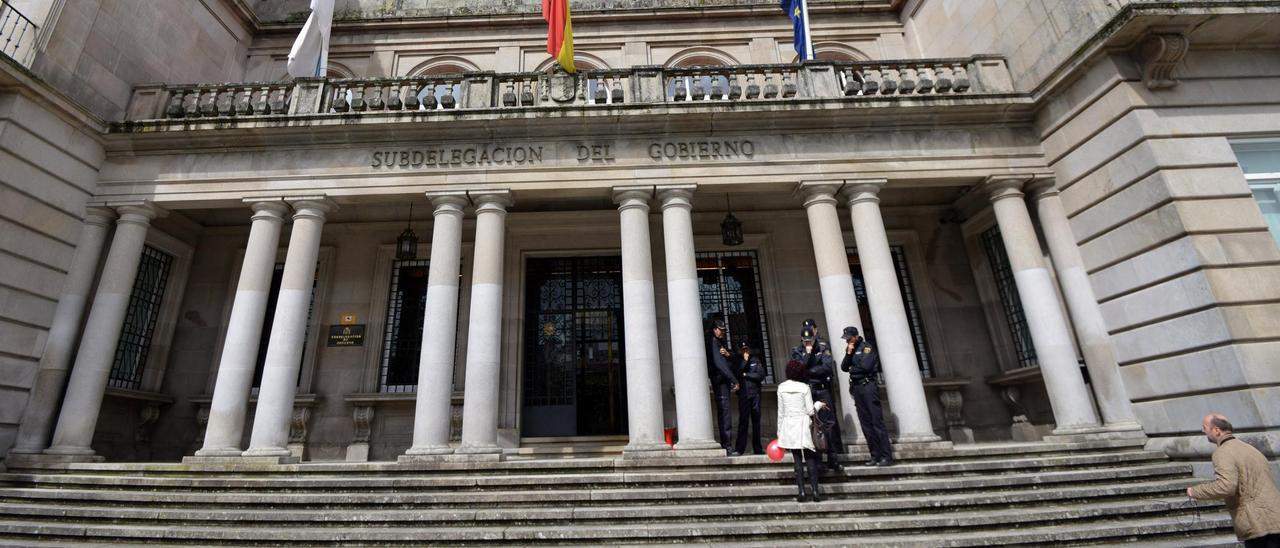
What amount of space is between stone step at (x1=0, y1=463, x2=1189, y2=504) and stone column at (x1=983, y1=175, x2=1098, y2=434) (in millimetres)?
1422

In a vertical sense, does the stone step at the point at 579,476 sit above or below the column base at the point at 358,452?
below

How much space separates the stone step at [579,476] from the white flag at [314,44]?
8301 millimetres

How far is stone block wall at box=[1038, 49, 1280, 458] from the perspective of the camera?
764 centimetres

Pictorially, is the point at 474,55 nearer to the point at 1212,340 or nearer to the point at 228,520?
the point at 228,520

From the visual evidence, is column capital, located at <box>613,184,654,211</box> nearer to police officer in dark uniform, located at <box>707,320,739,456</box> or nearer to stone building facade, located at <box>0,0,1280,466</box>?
stone building facade, located at <box>0,0,1280,466</box>

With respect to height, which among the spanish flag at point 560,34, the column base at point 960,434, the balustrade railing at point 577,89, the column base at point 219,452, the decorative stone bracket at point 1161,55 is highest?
the spanish flag at point 560,34

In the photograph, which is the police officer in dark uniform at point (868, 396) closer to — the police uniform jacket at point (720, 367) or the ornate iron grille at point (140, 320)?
the police uniform jacket at point (720, 367)

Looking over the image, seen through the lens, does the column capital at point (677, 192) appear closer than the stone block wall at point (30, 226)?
No

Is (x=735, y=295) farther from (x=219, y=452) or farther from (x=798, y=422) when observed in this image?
(x=219, y=452)

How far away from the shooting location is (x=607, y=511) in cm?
723

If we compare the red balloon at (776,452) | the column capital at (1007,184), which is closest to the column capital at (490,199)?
the red balloon at (776,452)

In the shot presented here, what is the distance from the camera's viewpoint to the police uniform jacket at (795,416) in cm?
687

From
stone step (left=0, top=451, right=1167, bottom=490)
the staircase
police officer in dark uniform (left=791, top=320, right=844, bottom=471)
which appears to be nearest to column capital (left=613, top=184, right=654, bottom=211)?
police officer in dark uniform (left=791, top=320, right=844, bottom=471)

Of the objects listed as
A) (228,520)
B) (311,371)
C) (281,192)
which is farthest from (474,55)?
(228,520)
